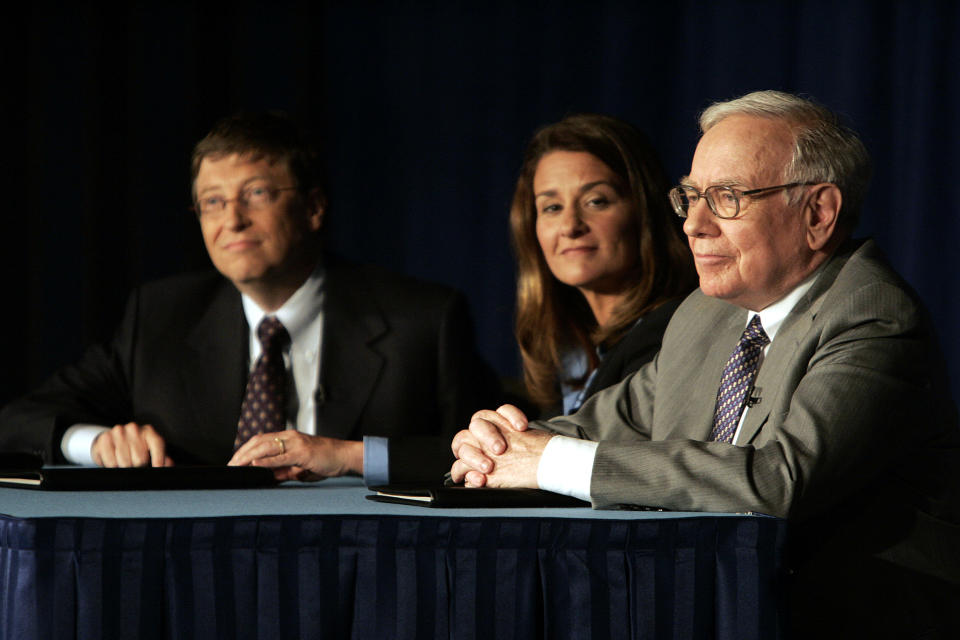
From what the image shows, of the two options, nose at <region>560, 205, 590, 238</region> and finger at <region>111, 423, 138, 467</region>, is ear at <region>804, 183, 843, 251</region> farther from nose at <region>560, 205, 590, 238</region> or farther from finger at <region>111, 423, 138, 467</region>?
finger at <region>111, 423, 138, 467</region>

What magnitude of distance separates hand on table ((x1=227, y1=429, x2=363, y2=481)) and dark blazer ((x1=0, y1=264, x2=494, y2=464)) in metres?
0.43

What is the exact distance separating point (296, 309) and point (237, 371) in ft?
0.64

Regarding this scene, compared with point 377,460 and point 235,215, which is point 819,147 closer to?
point 377,460

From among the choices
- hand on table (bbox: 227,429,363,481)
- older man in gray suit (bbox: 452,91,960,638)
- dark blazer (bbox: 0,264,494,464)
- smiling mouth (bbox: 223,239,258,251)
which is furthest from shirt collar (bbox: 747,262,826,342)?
smiling mouth (bbox: 223,239,258,251)

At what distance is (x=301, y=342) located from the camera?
2.79 metres

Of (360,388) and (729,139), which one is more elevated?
(729,139)

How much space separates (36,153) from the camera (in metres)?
4.29

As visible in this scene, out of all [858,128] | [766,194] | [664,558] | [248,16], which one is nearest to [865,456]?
[664,558]

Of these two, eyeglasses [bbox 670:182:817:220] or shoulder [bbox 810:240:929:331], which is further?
eyeglasses [bbox 670:182:817:220]

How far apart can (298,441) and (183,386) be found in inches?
25.7

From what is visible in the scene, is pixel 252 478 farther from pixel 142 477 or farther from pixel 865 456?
pixel 865 456

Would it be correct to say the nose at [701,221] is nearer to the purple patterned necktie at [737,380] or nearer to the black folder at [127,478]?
the purple patterned necktie at [737,380]

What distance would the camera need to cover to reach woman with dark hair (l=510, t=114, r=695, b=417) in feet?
8.76

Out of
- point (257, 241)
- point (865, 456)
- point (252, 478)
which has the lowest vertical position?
point (252, 478)
